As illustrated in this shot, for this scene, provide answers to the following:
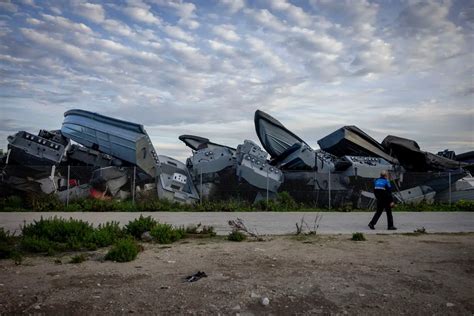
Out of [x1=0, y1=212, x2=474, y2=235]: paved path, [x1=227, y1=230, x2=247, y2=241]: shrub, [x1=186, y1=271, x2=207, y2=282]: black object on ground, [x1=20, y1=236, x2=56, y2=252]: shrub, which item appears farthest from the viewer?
[x1=0, y1=212, x2=474, y2=235]: paved path

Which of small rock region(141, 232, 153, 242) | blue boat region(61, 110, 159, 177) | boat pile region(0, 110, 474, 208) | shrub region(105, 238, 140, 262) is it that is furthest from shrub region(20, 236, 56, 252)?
blue boat region(61, 110, 159, 177)

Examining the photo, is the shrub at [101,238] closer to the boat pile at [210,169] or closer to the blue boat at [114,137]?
the boat pile at [210,169]

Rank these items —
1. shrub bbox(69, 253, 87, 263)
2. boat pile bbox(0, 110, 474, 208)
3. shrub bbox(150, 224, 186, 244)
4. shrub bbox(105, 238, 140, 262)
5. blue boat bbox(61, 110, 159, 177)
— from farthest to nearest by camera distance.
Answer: blue boat bbox(61, 110, 159, 177)
boat pile bbox(0, 110, 474, 208)
shrub bbox(150, 224, 186, 244)
shrub bbox(105, 238, 140, 262)
shrub bbox(69, 253, 87, 263)

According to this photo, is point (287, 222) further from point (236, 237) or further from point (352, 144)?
point (352, 144)

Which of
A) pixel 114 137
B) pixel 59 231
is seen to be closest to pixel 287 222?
pixel 59 231

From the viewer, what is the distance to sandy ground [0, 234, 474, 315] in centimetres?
531

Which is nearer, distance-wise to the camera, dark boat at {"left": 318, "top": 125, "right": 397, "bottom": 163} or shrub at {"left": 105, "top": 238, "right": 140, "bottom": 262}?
shrub at {"left": 105, "top": 238, "right": 140, "bottom": 262}

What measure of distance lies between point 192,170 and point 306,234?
398 inches

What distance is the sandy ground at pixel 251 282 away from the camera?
531 centimetres

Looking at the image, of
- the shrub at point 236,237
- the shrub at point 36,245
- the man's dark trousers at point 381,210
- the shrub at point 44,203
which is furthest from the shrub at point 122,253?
the shrub at point 44,203

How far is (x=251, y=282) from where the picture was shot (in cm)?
626

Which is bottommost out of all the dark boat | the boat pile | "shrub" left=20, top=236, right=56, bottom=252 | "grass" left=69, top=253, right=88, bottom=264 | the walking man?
"grass" left=69, top=253, right=88, bottom=264

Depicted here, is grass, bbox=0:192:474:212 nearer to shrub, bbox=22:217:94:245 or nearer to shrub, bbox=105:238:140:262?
shrub, bbox=22:217:94:245

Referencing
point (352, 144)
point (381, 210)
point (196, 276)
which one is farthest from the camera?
point (352, 144)
